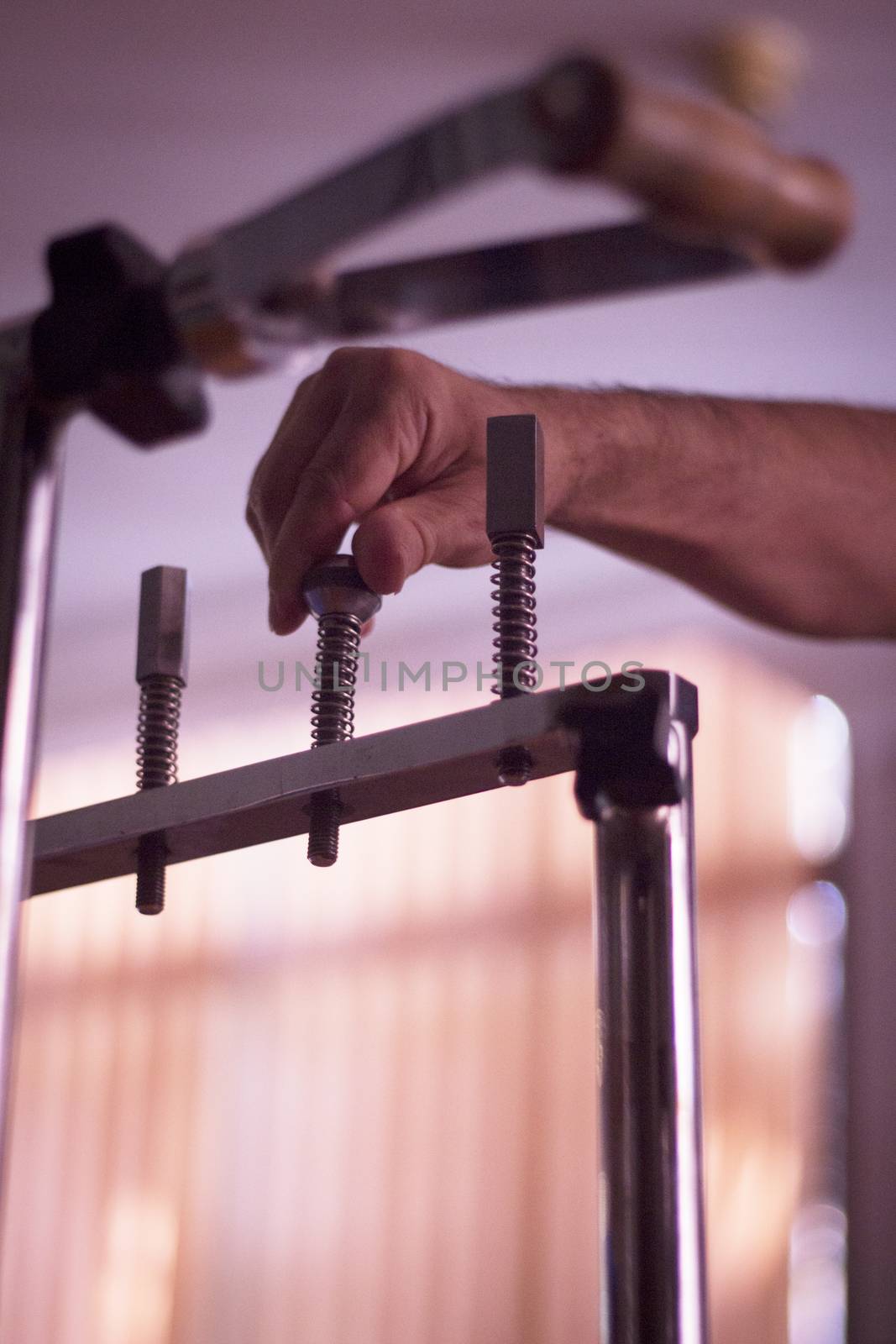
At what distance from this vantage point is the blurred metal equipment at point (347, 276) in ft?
0.55

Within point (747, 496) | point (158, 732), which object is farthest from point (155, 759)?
point (747, 496)

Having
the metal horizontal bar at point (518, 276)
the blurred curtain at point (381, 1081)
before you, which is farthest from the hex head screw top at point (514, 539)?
the blurred curtain at point (381, 1081)

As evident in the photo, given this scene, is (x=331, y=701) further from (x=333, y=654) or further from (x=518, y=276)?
(x=518, y=276)

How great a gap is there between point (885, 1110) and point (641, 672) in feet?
9.61

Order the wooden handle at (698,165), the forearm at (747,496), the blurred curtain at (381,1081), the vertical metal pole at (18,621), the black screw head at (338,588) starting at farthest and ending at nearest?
the blurred curtain at (381,1081) → the forearm at (747,496) → the black screw head at (338,588) → the vertical metal pole at (18,621) → the wooden handle at (698,165)

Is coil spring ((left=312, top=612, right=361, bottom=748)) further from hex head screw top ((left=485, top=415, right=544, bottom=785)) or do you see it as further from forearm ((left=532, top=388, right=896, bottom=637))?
forearm ((left=532, top=388, right=896, bottom=637))

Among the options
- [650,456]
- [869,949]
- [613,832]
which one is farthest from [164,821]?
[869,949]

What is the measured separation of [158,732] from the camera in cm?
43

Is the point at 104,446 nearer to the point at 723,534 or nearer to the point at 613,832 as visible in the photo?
the point at 723,534

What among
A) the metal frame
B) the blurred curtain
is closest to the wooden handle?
the metal frame

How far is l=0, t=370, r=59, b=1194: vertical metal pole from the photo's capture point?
275 millimetres

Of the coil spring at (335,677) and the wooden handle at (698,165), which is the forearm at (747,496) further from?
the wooden handle at (698,165)

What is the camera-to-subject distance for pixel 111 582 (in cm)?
327

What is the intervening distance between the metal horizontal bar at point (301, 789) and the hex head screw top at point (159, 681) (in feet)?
0.04
